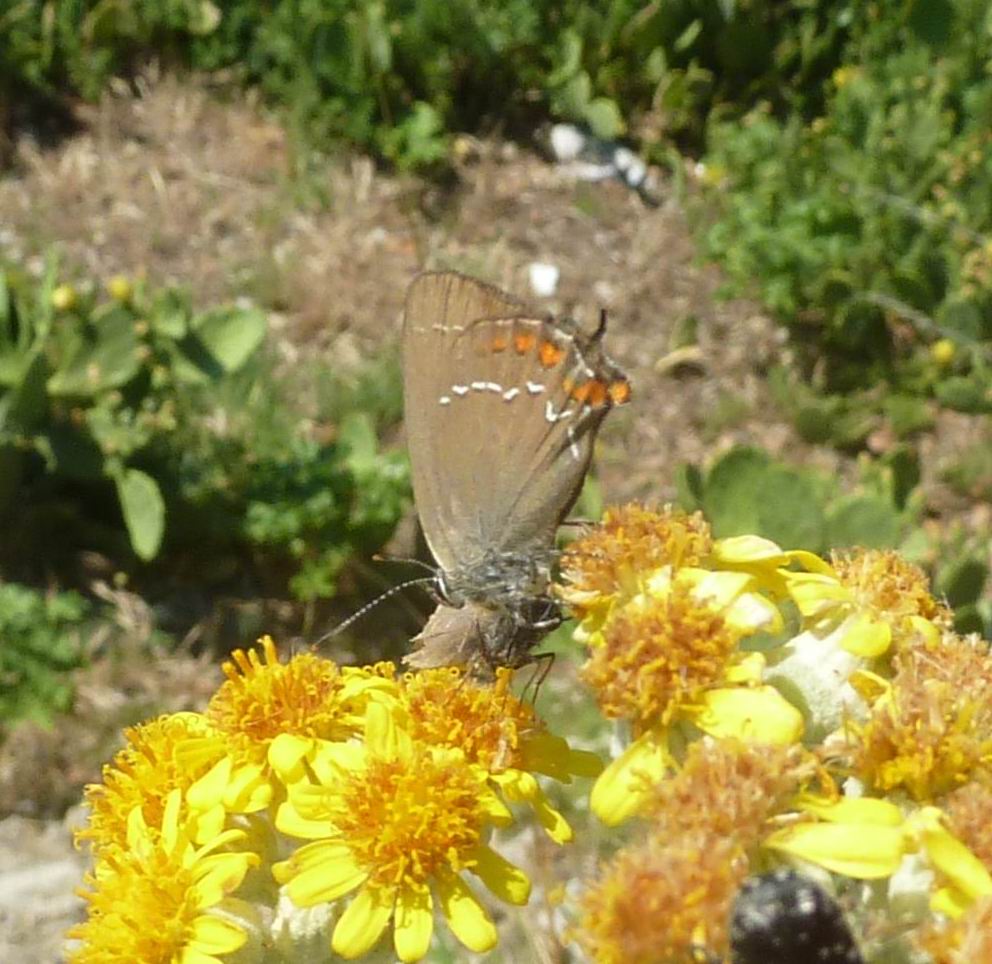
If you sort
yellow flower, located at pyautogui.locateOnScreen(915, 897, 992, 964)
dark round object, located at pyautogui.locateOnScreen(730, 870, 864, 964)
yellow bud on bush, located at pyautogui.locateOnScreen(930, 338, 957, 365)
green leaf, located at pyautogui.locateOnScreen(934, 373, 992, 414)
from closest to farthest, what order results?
1. dark round object, located at pyautogui.locateOnScreen(730, 870, 864, 964)
2. yellow flower, located at pyautogui.locateOnScreen(915, 897, 992, 964)
3. green leaf, located at pyautogui.locateOnScreen(934, 373, 992, 414)
4. yellow bud on bush, located at pyautogui.locateOnScreen(930, 338, 957, 365)

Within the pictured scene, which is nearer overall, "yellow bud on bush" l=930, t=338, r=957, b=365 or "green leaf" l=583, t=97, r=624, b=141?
"yellow bud on bush" l=930, t=338, r=957, b=365

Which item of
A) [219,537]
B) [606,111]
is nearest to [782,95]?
[606,111]

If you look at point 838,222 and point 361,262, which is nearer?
point 838,222

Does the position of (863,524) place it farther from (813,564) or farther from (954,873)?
(954,873)

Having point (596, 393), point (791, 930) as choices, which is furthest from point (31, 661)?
point (791, 930)

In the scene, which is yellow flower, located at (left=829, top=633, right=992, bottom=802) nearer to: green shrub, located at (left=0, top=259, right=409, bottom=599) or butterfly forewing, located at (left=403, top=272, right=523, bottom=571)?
butterfly forewing, located at (left=403, top=272, right=523, bottom=571)

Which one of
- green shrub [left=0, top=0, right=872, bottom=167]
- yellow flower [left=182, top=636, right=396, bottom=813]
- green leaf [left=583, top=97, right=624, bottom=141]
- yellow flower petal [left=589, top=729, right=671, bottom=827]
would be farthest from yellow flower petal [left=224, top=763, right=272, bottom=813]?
green leaf [left=583, top=97, right=624, bottom=141]

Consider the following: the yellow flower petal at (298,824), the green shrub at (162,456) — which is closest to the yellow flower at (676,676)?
the yellow flower petal at (298,824)

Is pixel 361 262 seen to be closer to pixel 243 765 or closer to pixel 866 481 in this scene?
pixel 866 481
